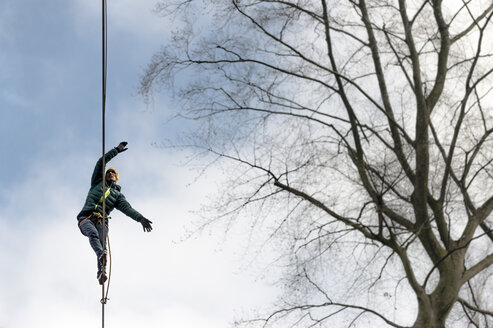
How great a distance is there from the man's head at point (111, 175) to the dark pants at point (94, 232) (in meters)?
0.59

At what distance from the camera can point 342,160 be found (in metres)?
8.00

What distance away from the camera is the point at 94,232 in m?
7.85

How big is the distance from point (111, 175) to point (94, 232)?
0.90 m

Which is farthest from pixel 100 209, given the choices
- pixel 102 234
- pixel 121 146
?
pixel 121 146

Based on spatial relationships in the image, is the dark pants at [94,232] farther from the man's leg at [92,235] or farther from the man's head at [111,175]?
Answer: the man's head at [111,175]

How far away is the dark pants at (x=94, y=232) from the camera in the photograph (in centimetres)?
778

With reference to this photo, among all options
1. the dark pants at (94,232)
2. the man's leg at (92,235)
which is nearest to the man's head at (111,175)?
the dark pants at (94,232)

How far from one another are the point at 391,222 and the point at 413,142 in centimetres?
103

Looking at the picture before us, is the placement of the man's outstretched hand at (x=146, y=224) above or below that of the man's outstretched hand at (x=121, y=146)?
below

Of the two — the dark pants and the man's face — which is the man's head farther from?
the dark pants

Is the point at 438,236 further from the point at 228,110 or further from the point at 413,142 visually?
the point at 228,110

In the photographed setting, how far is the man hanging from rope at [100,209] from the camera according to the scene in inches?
307

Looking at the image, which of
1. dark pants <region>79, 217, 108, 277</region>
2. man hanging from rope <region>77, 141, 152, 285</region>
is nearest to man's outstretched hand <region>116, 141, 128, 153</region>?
man hanging from rope <region>77, 141, 152, 285</region>

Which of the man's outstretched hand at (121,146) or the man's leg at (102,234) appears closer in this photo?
the man's leg at (102,234)
